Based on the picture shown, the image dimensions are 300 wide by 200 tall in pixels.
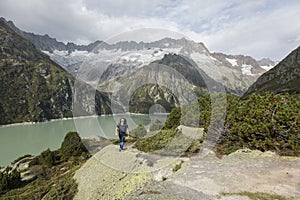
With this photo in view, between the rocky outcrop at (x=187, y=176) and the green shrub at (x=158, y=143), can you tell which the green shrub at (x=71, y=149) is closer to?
the rocky outcrop at (x=187, y=176)

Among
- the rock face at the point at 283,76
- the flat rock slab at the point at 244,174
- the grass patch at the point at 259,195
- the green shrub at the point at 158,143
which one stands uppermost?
the rock face at the point at 283,76

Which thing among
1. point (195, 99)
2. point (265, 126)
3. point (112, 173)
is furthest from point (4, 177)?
point (265, 126)

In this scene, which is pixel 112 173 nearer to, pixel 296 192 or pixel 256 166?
pixel 256 166

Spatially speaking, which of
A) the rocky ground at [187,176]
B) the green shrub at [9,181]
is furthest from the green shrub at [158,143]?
the green shrub at [9,181]

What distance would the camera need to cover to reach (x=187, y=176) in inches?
483

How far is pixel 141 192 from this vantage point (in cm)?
1121

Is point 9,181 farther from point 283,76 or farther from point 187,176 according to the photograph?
point 283,76

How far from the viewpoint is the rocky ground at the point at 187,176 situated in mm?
10305

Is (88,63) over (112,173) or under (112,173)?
over

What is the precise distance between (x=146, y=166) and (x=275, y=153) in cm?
895

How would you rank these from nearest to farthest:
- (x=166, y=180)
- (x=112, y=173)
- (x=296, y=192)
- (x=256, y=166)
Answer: (x=296, y=192)
(x=166, y=180)
(x=256, y=166)
(x=112, y=173)

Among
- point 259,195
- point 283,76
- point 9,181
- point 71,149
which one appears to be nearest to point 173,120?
point 71,149

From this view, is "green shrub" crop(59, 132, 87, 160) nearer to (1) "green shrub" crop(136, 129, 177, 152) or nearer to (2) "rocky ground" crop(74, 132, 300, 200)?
(2) "rocky ground" crop(74, 132, 300, 200)

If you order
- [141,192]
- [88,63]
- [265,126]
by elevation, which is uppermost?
[88,63]
